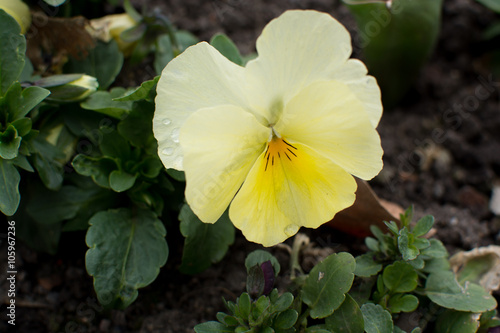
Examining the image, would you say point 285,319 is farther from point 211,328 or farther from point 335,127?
point 335,127

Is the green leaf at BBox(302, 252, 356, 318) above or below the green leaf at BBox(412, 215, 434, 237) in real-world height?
below

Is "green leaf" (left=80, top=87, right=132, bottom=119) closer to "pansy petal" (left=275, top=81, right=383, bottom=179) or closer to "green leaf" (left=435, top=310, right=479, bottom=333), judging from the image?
"pansy petal" (left=275, top=81, right=383, bottom=179)

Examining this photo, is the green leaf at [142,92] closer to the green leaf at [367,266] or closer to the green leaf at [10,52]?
the green leaf at [10,52]

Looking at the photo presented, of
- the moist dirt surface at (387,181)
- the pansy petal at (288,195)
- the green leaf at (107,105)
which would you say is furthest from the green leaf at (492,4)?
the green leaf at (107,105)

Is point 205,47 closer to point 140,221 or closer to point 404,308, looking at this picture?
point 140,221

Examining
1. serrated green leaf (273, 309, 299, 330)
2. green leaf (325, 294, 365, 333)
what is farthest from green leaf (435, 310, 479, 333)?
serrated green leaf (273, 309, 299, 330)

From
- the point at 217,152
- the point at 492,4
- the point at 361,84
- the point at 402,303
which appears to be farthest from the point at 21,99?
the point at 492,4
